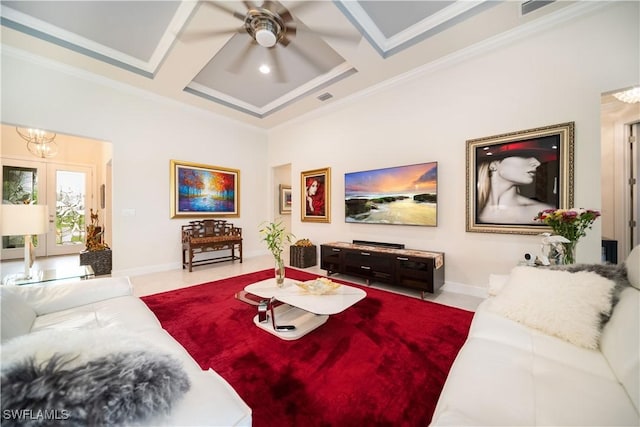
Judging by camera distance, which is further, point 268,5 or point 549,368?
point 268,5

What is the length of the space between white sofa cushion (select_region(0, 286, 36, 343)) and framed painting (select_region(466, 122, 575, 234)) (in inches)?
154

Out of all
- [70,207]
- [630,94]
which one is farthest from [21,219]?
[630,94]

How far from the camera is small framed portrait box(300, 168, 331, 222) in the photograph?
15.3 ft

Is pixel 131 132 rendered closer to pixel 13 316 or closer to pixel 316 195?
pixel 316 195

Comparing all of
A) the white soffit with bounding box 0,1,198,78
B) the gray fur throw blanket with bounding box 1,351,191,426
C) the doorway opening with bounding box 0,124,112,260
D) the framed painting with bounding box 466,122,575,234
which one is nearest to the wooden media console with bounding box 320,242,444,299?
the framed painting with bounding box 466,122,575,234

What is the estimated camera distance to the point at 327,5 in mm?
2283

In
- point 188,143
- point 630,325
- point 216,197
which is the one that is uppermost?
point 188,143

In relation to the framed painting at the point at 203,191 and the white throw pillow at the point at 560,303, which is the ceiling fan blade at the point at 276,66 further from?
the white throw pillow at the point at 560,303

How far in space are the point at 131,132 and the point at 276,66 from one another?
2799 mm

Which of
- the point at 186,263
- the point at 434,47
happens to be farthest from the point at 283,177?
the point at 434,47

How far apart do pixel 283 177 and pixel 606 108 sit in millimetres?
6127

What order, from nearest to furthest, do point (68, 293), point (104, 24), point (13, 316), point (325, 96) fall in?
1. point (13, 316)
2. point (68, 293)
3. point (104, 24)
4. point (325, 96)

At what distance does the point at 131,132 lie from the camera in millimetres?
4051

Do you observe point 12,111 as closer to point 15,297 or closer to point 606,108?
point 15,297
